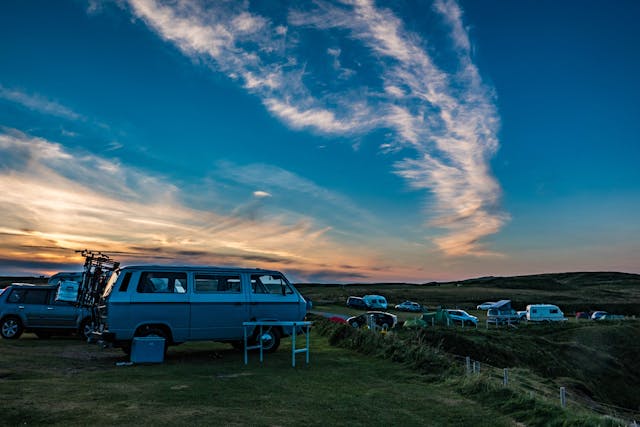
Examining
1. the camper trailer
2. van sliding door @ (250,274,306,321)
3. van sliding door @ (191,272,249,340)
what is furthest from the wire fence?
the camper trailer

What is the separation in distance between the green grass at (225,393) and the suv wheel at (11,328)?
14.6 feet

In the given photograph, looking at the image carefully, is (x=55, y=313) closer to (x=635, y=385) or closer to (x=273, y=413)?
(x=273, y=413)

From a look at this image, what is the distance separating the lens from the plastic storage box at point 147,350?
13.3 m

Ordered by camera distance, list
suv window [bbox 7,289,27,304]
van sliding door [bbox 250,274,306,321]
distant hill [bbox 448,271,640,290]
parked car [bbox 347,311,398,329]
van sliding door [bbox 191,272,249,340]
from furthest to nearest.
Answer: distant hill [bbox 448,271,640,290], parked car [bbox 347,311,398,329], suv window [bbox 7,289,27,304], van sliding door [bbox 250,274,306,321], van sliding door [bbox 191,272,249,340]

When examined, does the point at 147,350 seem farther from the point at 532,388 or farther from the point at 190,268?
the point at 532,388

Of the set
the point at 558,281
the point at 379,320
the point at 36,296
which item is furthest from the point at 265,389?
the point at 558,281

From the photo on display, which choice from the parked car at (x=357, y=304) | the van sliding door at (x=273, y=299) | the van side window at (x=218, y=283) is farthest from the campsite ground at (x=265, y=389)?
the parked car at (x=357, y=304)

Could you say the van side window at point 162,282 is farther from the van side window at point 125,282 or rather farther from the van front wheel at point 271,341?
the van front wheel at point 271,341

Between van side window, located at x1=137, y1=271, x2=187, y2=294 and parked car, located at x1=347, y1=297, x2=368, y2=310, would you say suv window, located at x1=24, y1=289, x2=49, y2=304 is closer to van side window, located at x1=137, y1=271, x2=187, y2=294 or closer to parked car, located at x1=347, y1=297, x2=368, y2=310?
van side window, located at x1=137, y1=271, x2=187, y2=294

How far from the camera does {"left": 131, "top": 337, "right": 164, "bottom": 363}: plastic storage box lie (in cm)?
1330

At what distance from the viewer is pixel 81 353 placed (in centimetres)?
1549

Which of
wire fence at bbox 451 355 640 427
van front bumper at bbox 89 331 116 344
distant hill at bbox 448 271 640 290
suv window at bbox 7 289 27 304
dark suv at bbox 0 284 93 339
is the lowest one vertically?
wire fence at bbox 451 355 640 427

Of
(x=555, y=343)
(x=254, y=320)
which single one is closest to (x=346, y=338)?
(x=254, y=320)

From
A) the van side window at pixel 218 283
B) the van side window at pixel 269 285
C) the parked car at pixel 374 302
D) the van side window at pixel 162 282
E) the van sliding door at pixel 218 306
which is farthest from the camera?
the parked car at pixel 374 302
